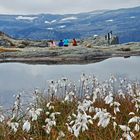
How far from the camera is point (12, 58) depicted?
37.6 metres

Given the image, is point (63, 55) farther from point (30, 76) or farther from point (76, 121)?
point (76, 121)

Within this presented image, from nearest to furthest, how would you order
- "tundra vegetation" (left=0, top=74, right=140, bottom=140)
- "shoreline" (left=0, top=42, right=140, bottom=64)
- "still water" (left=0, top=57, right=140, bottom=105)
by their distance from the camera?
"tundra vegetation" (left=0, top=74, right=140, bottom=140) < "still water" (left=0, top=57, right=140, bottom=105) < "shoreline" (left=0, top=42, right=140, bottom=64)

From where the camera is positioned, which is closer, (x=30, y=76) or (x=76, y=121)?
(x=76, y=121)

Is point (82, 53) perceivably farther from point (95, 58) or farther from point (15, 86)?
point (15, 86)

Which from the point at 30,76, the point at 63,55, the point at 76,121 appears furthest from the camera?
the point at 63,55

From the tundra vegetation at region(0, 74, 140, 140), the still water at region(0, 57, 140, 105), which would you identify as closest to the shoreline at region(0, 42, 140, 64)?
the still water at region(0, 57, 140, 105)

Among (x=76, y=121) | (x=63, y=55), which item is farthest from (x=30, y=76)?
(x=76, y=121)

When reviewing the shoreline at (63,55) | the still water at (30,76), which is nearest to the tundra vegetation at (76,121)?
the still water at (30,76)

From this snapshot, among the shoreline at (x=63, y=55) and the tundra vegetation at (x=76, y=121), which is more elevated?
the tundra vegetation at (x=76, y=121)

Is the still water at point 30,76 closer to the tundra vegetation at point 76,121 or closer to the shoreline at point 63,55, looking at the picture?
the tundra vegetation at point 76,121

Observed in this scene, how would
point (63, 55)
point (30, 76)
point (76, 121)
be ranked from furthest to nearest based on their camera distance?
1. point (63, 55)
2. point (30, 76)
3. point (76, 121)

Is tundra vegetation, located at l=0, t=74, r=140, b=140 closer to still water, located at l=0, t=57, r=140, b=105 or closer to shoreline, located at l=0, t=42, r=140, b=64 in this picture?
still water, located at l=0, t=57, r=140, b=105

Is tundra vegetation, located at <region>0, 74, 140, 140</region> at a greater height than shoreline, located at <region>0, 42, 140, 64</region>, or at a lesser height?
greater

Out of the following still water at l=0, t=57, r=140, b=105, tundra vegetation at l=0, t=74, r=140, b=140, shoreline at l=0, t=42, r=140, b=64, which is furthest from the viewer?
shoreline at l=0, t=42, r=140, b=64
